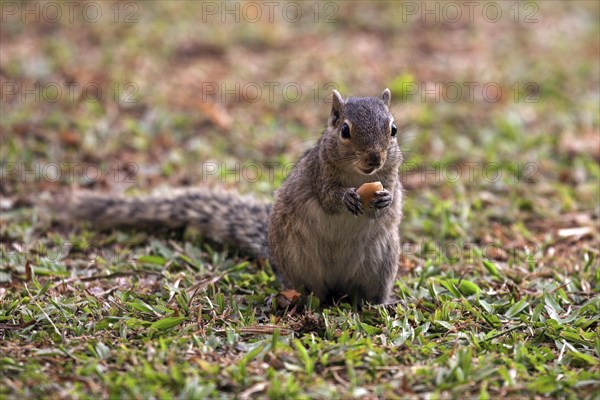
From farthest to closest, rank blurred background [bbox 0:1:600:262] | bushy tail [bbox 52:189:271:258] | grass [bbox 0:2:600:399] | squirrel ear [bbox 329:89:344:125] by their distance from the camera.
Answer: blurred background [bbox 0:1:600:262] < bushy tail [bbox 52:189:271:258] < squirrel ear [bbox 329:89:344:125] < grass [bbox 0:2:600:399]

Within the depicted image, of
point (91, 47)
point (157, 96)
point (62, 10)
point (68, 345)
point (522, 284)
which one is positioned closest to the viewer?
point (68, 345)

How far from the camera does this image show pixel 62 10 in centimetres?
893

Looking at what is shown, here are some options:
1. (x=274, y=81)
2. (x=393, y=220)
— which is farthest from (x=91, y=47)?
(x=393, y=220)

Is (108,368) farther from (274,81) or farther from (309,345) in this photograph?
(274,81)

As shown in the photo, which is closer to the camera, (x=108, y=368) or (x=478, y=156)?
(x=108, y=368)

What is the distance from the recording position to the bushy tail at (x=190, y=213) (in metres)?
5.14

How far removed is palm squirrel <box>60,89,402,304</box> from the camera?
423cm

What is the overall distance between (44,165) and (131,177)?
0.69 meters

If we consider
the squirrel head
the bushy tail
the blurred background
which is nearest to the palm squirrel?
the squirrel head

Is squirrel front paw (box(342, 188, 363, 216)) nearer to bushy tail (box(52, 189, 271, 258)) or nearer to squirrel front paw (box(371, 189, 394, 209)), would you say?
squirrel front paw (box(371, 189, 394, 209))

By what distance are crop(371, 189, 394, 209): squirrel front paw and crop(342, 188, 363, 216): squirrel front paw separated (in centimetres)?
7

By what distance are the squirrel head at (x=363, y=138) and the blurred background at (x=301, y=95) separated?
1.40 metres

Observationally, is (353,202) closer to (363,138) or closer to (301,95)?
(363,138)

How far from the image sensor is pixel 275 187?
6.21 m
